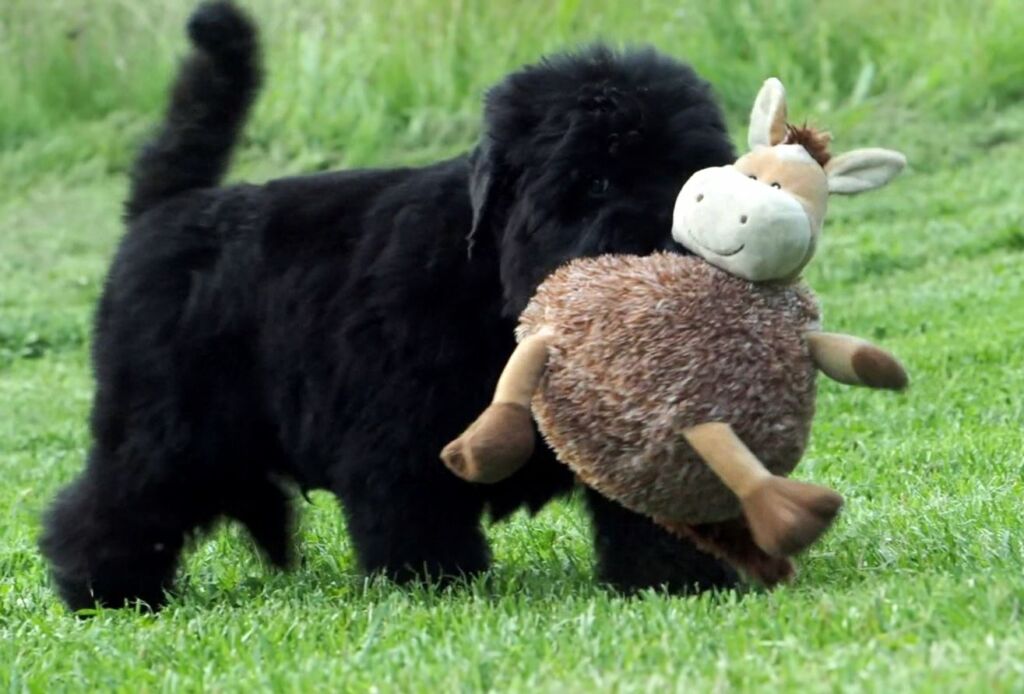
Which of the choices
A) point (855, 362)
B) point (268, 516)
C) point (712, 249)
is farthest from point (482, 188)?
point (268, 516)

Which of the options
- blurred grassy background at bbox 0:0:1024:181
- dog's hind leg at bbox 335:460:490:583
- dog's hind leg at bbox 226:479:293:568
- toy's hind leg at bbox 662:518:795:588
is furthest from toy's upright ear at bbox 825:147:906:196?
blurred grassy background at bbox 0:0:1024:181

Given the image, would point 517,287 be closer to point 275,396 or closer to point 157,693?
point 275,396

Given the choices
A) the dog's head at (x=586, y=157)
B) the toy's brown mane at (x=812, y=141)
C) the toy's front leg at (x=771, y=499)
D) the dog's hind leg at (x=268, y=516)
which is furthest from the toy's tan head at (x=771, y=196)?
the dog's hind leg at (x=268, y=516)

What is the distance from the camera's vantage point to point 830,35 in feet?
41.9

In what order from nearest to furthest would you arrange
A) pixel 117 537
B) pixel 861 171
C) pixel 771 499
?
1. pixel 771 499
2. pixel 861 171
3. pixel 117 537

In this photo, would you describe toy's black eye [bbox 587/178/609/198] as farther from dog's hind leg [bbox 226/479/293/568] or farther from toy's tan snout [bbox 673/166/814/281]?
dog's hind leg [bbox 226/479/293/568]

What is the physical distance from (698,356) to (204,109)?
1.86m

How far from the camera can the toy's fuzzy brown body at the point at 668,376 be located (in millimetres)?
3375

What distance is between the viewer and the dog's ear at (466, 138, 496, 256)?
3.81 m

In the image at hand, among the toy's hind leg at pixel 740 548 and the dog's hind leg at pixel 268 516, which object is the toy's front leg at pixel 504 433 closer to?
the toy's hind leg at pixel 740 548

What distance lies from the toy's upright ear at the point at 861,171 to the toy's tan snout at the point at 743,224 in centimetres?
17

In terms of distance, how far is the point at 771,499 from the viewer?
125 inches

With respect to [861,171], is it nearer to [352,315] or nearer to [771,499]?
[771,499]

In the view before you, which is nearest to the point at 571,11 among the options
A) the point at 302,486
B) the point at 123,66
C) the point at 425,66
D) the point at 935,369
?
the point at 425,66
